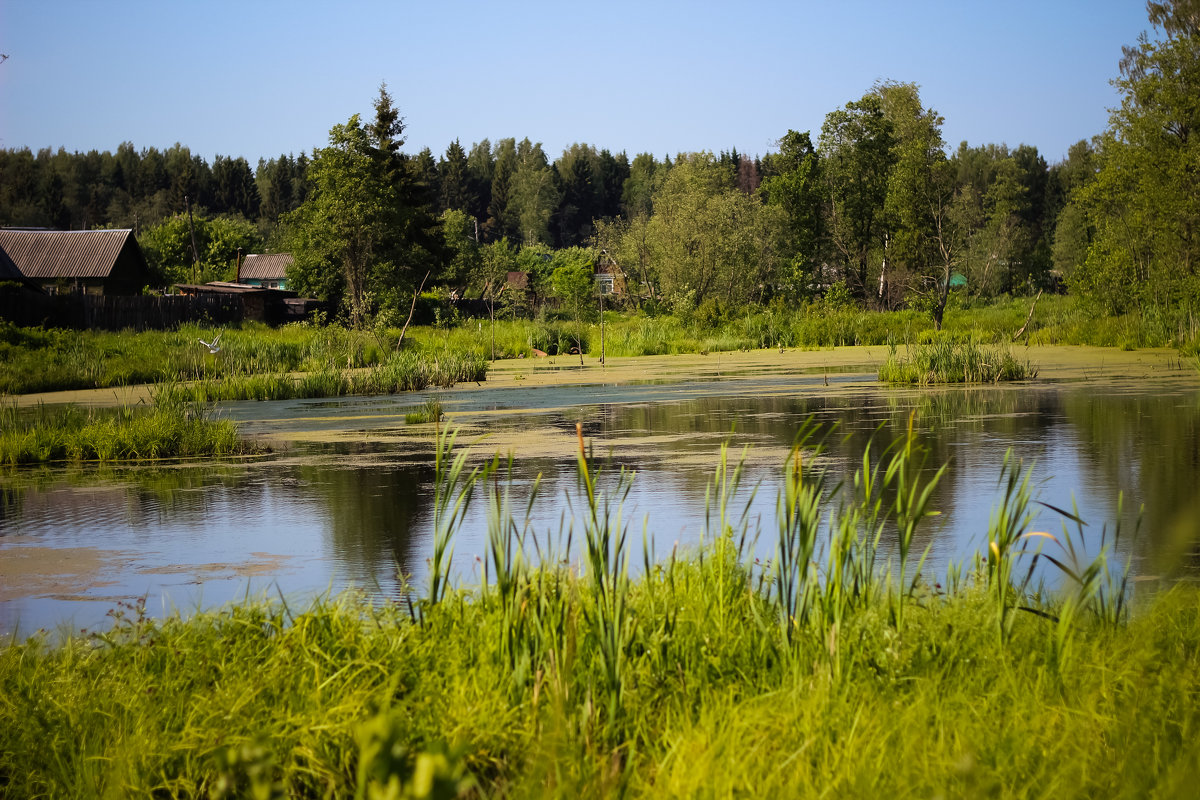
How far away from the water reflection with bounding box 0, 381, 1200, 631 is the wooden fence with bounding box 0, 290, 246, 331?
24857mm

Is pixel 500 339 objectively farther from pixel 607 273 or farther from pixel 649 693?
pixel 607 273

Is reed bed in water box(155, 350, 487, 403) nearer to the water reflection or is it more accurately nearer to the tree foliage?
the water reflection

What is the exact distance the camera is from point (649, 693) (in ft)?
13.3

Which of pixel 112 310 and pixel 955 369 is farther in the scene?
pixel 112 310

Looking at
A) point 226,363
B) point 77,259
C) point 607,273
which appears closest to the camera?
point 226,363

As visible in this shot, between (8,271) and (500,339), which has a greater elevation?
(8,271)

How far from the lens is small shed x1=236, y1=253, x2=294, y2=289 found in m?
88.9

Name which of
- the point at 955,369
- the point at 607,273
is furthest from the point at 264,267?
the point at 955,369

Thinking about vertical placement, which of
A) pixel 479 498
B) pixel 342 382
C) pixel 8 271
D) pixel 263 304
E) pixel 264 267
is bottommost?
pixel 479 498

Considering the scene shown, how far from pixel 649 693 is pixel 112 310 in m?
39.5

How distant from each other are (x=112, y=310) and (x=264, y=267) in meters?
52.4

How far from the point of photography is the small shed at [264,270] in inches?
3501

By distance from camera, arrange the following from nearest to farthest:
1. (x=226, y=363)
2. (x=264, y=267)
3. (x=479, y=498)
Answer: (x=479, y=498)
(x=226, y=363)
(x=264, y=267)

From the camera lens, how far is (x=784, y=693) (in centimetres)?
381
